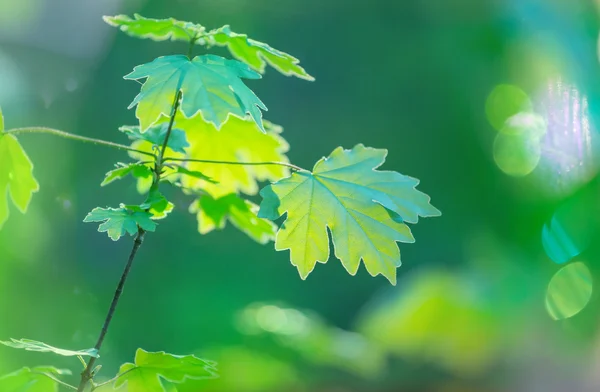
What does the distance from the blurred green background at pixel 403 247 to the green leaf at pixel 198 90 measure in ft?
3.67

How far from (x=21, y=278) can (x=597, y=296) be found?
8.42 feet

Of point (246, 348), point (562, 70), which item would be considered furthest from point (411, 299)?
point (562, 70)

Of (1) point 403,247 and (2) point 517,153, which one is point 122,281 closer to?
(2) point 517,153

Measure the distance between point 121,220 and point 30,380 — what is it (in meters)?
0.20

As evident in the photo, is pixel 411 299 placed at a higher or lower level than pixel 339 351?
higher

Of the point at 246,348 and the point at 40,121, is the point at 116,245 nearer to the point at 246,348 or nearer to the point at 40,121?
the point at 40,121

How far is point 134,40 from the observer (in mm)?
3559

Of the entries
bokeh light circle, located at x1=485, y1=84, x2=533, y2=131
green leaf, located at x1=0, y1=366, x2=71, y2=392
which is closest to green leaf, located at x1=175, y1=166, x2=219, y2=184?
green leaf, located at x1=0, y1=366, x2=71, y2=392

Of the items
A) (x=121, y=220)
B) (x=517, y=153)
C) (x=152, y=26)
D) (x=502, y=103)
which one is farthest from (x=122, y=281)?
(x=502, y=103)

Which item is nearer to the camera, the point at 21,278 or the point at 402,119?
the point at 21,278

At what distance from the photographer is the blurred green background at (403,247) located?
2.43m

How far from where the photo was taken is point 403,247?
3.69 metres

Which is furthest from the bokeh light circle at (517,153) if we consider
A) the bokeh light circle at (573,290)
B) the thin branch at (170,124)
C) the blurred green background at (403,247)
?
the thin branch at (170,124)

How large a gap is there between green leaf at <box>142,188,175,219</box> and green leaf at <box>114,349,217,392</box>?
151 millimetres
